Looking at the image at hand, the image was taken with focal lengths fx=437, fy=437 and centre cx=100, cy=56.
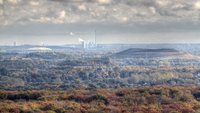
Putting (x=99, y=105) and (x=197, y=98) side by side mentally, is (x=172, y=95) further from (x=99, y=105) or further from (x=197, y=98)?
(x=99, y=105)

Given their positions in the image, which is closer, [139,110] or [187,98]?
[139,110]

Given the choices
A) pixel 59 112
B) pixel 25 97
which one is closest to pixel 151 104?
pixel 59 112

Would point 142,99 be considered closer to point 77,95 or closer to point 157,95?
point 157,95

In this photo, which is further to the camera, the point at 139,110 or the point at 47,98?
the point at 47,98

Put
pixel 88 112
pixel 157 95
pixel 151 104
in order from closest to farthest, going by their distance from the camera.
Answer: pixel 88 112 < pixel 151 104 < pixel 157 95

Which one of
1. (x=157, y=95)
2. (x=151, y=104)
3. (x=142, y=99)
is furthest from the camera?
(x=157, y=95)

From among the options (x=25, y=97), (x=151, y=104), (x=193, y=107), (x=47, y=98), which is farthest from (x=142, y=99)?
(x=25, y=97)
